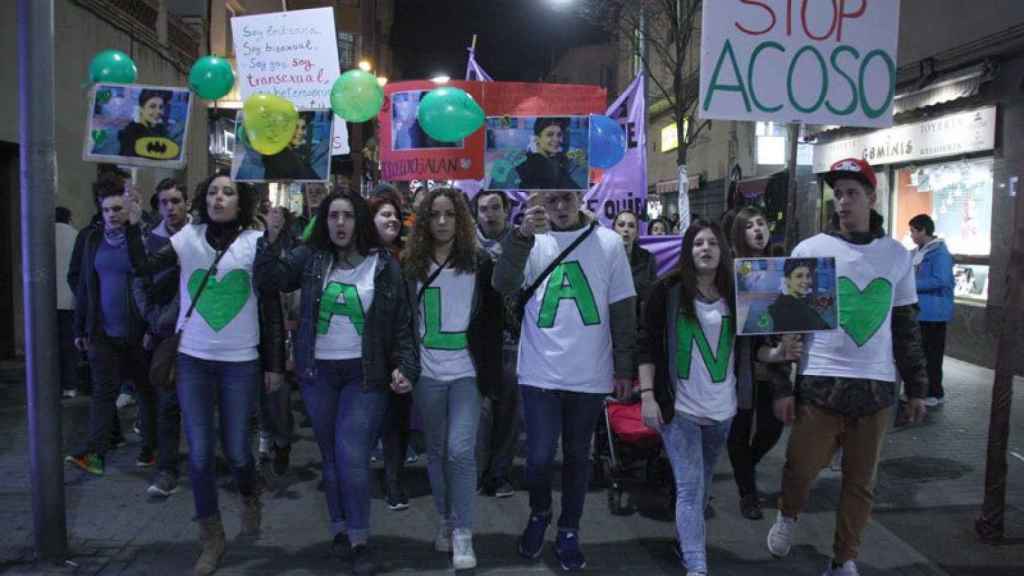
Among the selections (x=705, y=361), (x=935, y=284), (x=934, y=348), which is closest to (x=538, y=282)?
(x=705, y=361)

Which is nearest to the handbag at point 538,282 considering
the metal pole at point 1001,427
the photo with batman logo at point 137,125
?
the photo with batman logo at point 137,125

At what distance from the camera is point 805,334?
4.48 metres

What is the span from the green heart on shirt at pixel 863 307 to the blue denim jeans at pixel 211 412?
9.85 ft

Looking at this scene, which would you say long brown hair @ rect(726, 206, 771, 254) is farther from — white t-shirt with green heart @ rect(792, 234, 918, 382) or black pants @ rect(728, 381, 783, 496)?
Result: white t-shirt with green heart @ rect(792, 234, 918, 382)

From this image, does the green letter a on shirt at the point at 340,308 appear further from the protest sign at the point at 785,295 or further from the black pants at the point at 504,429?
the protest sign at the point at 785,295

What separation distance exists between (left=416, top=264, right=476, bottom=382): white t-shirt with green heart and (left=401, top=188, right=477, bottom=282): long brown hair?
0.16 feet

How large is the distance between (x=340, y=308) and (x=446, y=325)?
1.79 ft

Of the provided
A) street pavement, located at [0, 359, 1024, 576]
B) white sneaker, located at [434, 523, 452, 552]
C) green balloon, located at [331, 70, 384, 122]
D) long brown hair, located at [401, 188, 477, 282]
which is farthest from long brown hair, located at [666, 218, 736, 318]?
green balloon, located at [331, 70, 384, 122]

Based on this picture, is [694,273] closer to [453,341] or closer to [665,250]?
A: [453,341]

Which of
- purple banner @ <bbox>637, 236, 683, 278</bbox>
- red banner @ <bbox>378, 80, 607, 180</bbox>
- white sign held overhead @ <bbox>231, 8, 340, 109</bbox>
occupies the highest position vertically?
white sign held overhead @ <bbox>231, 8, 340, 109</bbox>

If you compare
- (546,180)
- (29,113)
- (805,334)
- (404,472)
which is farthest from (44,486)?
(805,334)

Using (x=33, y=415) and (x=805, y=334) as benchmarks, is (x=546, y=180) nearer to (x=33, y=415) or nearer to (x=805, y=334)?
(x=805, y=334)

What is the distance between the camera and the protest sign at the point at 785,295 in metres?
4.20

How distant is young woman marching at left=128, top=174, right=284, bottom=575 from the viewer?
15.0 ft
